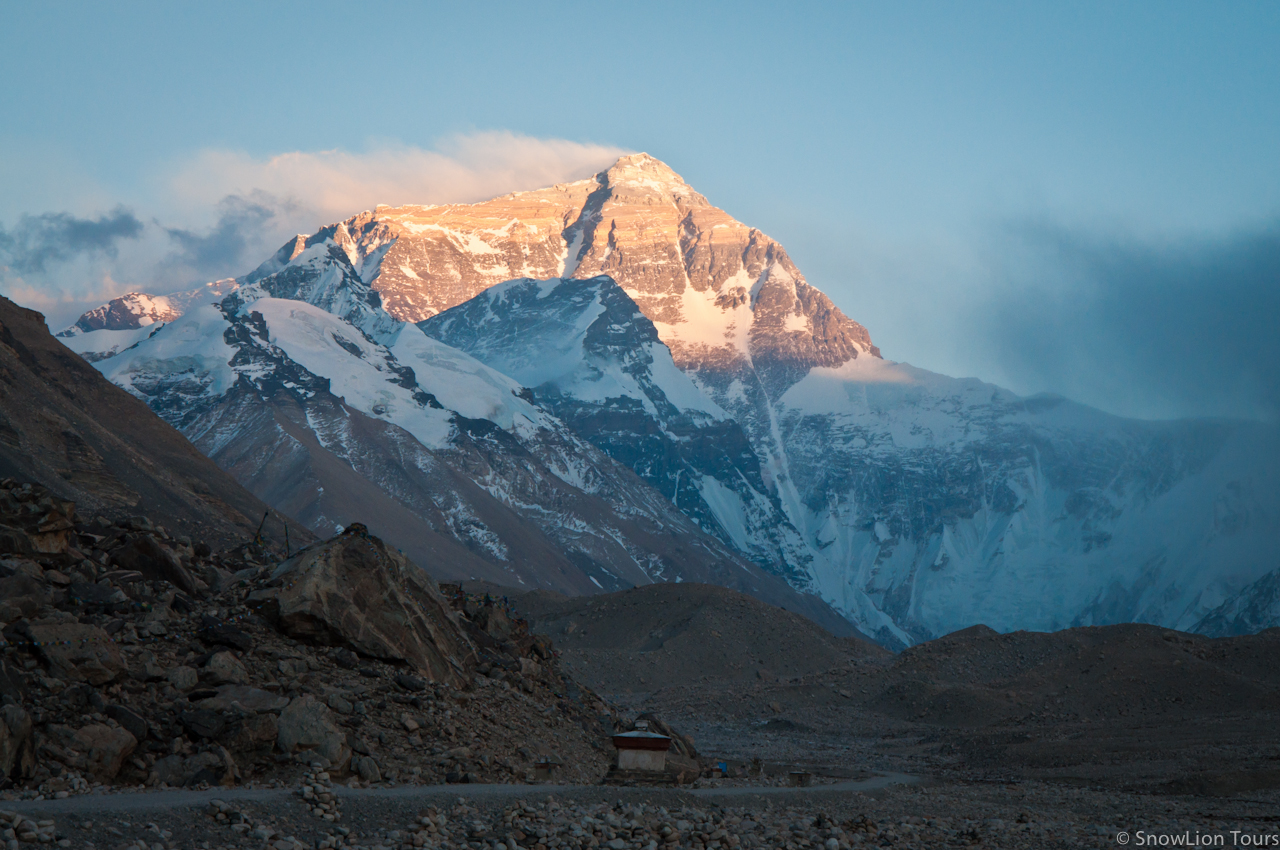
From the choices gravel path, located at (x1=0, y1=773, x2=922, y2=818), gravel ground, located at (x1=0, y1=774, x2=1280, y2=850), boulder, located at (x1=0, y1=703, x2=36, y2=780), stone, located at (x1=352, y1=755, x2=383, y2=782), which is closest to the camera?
gravel path, located at (x1=0, y1=773, x2=922, y2=818)

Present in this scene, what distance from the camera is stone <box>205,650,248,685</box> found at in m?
20.4

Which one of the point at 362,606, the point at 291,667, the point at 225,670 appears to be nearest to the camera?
the point at 225,670

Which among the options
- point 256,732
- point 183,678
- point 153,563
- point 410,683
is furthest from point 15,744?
point 410,683

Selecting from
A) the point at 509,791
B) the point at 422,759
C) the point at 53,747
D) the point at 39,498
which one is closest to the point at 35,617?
the point at 53,747

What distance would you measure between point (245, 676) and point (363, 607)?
3.79 metres

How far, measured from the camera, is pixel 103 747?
698 inches

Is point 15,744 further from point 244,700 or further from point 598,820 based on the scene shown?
point 598,820

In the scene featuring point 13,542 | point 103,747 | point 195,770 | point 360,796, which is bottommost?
point 360,796

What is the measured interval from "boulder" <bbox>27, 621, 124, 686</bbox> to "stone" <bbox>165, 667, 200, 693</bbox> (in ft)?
2.73

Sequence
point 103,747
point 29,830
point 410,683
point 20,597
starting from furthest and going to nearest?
point 410,683 → point 20,597 → point 103,747 → point 29,830

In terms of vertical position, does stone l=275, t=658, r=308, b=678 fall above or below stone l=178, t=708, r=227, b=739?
above

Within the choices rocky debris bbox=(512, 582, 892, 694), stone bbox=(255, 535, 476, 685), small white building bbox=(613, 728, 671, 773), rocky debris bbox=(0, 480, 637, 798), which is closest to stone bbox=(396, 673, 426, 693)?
rocky debris bbox=(0, 480, 637, 798)

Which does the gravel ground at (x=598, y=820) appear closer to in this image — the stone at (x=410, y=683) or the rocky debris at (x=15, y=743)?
the rocky debris at (x=15, y=743)

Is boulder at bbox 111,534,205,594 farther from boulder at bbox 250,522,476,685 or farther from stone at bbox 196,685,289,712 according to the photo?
stone at bbox 196,685,289,712
